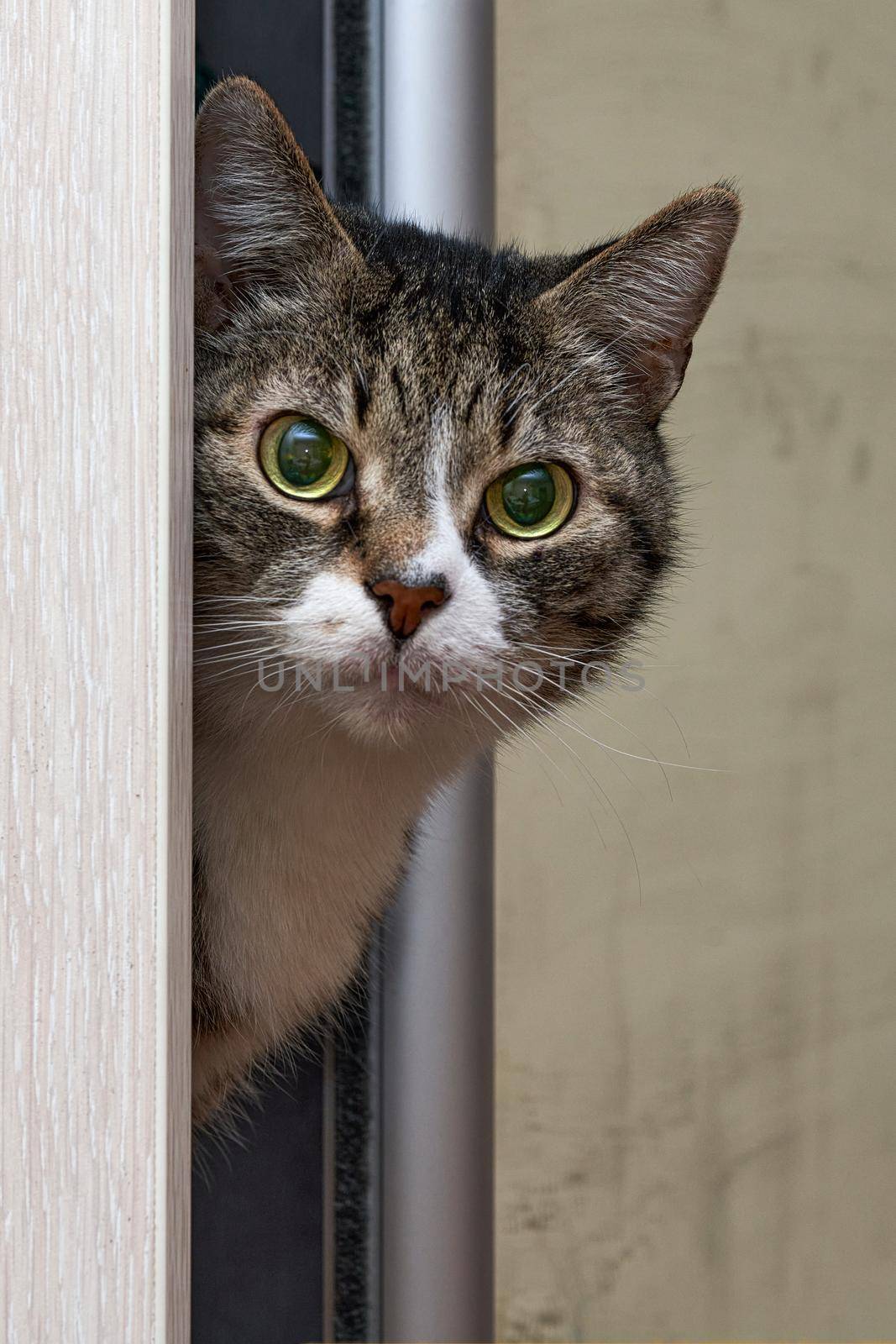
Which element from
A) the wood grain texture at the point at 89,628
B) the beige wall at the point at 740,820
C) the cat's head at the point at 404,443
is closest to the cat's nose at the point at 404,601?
the cat's head at the point at 404,443

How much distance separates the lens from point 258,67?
696 mm

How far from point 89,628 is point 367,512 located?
0.23m

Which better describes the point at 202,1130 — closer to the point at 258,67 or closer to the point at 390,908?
the point at 390,908

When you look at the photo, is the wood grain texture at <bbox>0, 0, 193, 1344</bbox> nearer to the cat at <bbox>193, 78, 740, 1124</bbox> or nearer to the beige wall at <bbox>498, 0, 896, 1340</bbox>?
the cat at <bbox>193, 78, 740, 1124</bbox>

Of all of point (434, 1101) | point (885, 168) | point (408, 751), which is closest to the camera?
point (408, 751)

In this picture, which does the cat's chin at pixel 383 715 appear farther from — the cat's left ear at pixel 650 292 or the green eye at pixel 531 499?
the cat's left ear at pixel 650 292

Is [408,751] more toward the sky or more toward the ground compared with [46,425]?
more toward the ground

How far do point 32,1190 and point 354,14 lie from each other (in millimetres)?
728

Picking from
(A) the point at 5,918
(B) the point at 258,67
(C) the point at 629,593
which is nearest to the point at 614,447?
(C) the point at 629,593

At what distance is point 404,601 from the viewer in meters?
0.53

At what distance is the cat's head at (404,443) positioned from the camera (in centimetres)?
55

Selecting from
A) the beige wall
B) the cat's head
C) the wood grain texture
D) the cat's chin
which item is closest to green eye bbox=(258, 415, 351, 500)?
the cat's head

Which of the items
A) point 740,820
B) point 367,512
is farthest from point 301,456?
point 740,820

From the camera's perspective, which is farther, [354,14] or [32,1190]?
[354,14]
